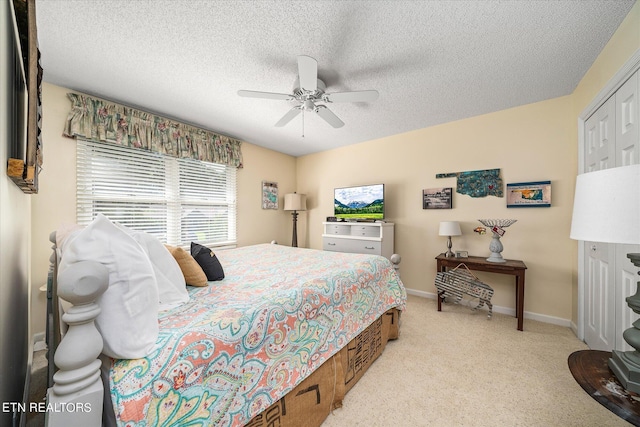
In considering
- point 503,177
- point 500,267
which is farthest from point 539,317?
point 503,177

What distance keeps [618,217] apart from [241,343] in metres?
1.48

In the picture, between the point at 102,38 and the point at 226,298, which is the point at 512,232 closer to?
the point at 226,298

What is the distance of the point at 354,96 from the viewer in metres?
2.02

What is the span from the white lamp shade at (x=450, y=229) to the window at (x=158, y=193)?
3.13 meters

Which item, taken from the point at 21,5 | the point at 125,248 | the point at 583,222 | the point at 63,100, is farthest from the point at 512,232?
the point at 63,100

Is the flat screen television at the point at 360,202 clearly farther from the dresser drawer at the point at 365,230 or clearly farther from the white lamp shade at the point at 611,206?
the white lamp shade at the point at 611,206

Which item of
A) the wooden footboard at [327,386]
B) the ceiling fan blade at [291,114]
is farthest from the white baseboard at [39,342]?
the ceiling fan blade at [291,114]

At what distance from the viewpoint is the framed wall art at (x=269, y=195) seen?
443cm

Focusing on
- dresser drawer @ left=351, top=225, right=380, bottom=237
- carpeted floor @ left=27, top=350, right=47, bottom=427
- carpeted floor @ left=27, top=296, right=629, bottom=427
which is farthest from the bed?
dresser drawer @ left=351, top=225, right=380, bottom=237

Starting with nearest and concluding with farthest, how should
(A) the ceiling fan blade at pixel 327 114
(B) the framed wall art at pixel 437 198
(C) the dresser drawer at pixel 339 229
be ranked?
(A) the ceiling fan blade at pixel 327 114
(B) the framed wall art at pixel 437 198
(C) the dresser drawer at pixel 339 229

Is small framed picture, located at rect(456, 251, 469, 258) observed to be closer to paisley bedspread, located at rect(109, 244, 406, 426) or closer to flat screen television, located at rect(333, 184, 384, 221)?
flat screen television, located at rect(333, 184, 384, 221)

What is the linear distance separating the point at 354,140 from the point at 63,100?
360 cm

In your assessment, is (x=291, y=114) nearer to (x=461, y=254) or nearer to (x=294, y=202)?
(x=294, y=202)

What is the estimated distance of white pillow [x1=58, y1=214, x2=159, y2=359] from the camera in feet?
2.43
